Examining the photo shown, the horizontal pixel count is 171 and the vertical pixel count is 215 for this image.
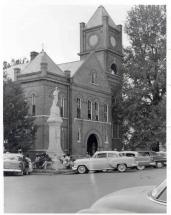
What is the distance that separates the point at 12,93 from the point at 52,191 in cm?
929

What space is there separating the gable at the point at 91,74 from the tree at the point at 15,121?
985cm

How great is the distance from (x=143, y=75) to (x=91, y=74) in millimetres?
10217

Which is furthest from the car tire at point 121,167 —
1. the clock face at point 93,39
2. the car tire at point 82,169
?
the clock face at point 93,39

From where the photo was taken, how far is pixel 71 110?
94.0 ft

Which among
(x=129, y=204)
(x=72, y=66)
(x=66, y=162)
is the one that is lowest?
(x=66, y=162)

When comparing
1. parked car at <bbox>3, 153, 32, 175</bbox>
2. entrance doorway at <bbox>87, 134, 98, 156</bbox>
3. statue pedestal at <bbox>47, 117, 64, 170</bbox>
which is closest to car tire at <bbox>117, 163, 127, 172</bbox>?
statue pedestal at <bbox>47, 117, 64, 170</bbox>

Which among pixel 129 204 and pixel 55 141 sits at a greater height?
pixel 55 141

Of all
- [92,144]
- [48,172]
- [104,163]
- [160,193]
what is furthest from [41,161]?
[160,193]

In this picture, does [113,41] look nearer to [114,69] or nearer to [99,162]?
[114,69]

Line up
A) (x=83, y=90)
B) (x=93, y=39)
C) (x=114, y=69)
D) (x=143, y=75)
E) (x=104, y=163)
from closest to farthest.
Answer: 1. (x=104, y=163)
2. (x=143, y=75)
3. (x=93, y=39)
4. (x=83, y=90)
5. (x=114, y=69)

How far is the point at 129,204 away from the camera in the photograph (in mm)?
5336

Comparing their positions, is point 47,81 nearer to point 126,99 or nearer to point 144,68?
point 126,99

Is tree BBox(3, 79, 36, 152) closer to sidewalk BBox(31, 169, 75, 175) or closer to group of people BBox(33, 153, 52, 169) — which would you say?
group of people BBox(33, 153, 52, 169)

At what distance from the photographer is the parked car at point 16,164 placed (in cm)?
1468
